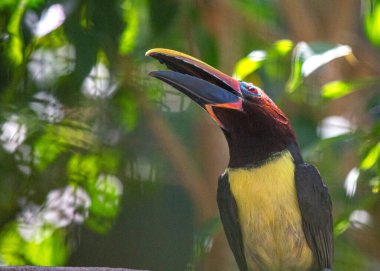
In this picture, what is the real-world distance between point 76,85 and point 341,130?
3.80 feet

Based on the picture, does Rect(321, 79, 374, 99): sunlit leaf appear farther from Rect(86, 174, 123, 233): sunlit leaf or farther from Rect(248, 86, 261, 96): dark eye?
Rect(86, 174, 123, 233): sunlit leaf

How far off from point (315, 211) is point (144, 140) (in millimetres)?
1642

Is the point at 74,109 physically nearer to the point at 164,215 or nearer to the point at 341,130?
the point at 164,215

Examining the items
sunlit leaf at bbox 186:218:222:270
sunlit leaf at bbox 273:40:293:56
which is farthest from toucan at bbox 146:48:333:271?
sunlit leaf at bbox 186:218:222:270

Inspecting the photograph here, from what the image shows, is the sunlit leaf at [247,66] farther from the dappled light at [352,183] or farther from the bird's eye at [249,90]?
the dappled light at [352,183]

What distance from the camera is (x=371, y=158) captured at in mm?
3879

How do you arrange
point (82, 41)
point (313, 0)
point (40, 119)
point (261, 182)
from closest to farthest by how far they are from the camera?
point (261, 182), point (82, 41), point (40, 119), point (313, 0)

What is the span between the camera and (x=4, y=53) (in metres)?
4.45

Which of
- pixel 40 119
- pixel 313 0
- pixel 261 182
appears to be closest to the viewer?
pixel 261 182

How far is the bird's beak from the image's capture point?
11.2 ft

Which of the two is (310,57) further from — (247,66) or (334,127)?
(334,127)

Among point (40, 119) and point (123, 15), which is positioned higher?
point (123, 15)

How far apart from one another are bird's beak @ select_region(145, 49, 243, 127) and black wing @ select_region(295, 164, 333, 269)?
33 centimetres

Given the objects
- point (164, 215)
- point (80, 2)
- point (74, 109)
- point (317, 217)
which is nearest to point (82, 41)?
point (80, 2)
